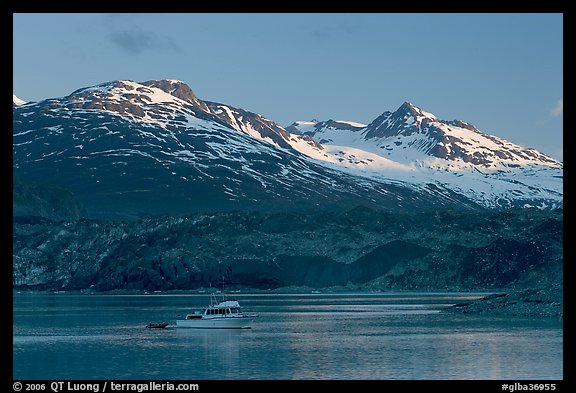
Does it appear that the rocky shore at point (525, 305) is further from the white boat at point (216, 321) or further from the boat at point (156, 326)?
the boat at point (156, 326)

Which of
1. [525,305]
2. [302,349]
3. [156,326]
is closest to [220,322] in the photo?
[156,326]

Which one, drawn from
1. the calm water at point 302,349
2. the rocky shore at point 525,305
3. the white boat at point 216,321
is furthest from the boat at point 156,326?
the rocky shore at point 525,305

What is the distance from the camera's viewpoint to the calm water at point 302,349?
7775 cm

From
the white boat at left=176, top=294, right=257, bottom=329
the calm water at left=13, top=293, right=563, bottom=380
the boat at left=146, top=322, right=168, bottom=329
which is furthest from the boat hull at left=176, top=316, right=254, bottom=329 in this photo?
the calm water at left=13, top=293, right=563, bottom=380

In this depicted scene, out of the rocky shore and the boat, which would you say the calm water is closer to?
the boat

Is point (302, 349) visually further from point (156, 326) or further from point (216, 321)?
point (156, 326)

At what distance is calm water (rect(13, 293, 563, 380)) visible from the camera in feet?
255

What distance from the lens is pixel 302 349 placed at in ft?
319
